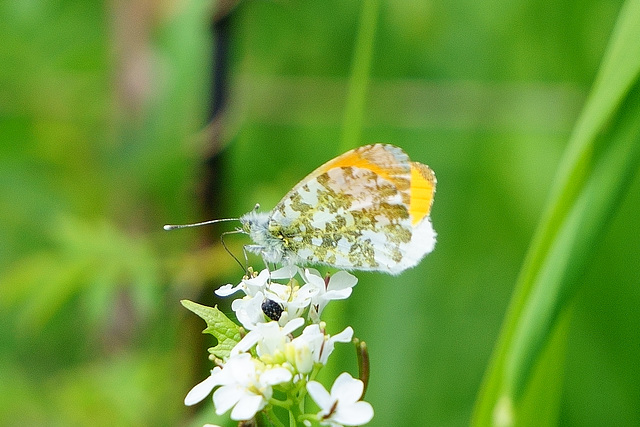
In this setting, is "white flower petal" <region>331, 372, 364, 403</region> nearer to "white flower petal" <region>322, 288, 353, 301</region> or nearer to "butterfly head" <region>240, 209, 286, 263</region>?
"white flower petal" <region>322, 288, 353, 301</region>

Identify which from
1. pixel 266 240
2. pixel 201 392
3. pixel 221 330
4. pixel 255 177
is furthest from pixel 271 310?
pixel 255 177

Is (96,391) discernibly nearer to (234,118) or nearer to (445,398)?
(234,118)

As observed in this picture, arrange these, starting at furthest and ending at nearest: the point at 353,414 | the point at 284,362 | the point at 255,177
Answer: the point at 255,177 < the point at 284,362 < the point at 353,414

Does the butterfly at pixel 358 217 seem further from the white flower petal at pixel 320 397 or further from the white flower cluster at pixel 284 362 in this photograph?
the white flower petal at pixel 320 397

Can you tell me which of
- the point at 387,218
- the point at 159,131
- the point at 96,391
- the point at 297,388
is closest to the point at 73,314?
the point at 96,391

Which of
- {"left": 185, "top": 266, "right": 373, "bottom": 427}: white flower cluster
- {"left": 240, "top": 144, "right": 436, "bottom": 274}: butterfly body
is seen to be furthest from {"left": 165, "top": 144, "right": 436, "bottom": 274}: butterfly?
{"left": 185, "top": 266, "right": 373, "bottom": 427}: white flower cluster

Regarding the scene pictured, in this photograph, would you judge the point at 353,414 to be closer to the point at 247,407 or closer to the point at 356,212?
the point at 247,407
